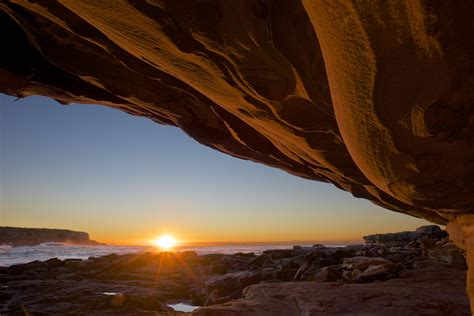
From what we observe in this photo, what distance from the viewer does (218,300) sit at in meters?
8.55

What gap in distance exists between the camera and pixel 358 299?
18.5ft

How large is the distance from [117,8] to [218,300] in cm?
800

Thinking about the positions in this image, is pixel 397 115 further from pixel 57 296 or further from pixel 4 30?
pixel 57 296

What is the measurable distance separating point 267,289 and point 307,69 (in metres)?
5.64

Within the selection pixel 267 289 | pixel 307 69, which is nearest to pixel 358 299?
pixel 267 289

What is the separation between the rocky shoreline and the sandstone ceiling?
2.36m

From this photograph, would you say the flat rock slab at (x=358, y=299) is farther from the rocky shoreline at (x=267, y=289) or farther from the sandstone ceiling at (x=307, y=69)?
the sandstone ceiling at (x=307, y=69)

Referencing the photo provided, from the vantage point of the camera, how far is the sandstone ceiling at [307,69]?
5.45 ft

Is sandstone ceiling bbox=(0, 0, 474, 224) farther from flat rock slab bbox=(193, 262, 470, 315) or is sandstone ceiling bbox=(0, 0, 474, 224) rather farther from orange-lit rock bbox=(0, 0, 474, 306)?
flat rock slab bbox=(193, 262, 470, 315)

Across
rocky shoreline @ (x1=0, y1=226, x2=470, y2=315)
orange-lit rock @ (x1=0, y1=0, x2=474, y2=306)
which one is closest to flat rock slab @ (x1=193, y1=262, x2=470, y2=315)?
rocky shoreline @ (x1=0, y1=226, x2=470, y2=315)

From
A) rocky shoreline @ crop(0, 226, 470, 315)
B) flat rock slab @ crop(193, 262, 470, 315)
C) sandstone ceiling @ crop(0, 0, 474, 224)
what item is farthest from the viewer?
rocky shoreline @ crop(0, 226, 470, 315)

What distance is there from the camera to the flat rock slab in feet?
16.2

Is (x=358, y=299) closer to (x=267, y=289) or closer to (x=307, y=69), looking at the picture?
(x=267, y=289)

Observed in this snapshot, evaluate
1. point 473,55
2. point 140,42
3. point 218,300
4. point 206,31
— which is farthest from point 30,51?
point 218,300
